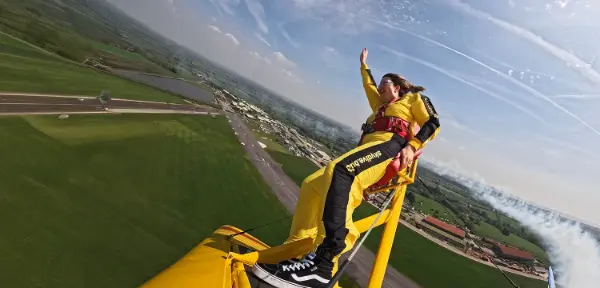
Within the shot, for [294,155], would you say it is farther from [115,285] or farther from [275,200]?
[115,285]

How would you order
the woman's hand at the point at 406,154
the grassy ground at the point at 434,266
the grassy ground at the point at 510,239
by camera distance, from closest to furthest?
the woman's hand at the point at 406,154
the grassy ground at the point at 434,266
the grassy ground at the point at 510,239

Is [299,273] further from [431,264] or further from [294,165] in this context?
[294,165]

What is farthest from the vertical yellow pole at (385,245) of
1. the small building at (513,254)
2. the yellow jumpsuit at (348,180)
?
the small building at (513,254)

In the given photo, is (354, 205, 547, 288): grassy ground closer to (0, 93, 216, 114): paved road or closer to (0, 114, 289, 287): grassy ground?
(0, 114, 289, 287): grassy ground

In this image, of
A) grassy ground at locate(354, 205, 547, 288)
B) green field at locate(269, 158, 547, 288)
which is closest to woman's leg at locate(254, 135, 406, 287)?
green field at locate(269, 158, 547, 288)

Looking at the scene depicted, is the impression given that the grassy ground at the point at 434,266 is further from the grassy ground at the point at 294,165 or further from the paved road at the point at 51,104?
the paved road at the point at 51,104

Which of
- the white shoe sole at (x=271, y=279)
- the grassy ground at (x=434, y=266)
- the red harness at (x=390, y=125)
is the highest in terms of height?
the red harness at (x=390, y=125)
